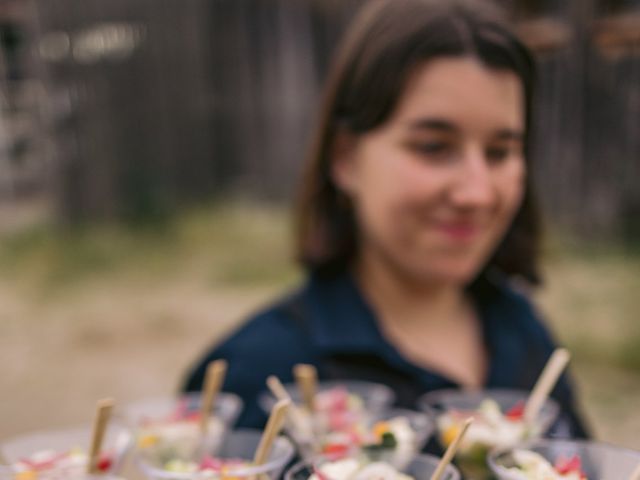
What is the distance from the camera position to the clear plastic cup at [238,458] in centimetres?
135

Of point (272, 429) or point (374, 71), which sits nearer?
point (272, 429)

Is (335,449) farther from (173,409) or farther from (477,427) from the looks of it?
(173,409)

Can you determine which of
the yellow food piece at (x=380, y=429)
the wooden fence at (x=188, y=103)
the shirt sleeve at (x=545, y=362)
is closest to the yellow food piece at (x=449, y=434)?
the yellow food piece at (x=380, y=429)

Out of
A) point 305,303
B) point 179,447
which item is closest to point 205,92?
point 305,303

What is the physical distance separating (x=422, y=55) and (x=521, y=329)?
860 millimetres

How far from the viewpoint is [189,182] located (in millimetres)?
8453

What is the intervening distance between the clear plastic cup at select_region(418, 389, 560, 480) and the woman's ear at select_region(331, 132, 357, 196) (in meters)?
0.57

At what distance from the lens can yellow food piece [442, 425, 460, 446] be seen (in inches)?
65.7

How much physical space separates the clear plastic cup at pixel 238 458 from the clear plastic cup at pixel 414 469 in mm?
52

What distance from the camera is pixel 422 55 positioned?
6.04ft

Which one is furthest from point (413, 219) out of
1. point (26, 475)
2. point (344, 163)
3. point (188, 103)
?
point (188, 103)

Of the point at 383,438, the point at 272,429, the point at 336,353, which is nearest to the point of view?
the point at 272,429

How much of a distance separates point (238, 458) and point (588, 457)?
0.62 metres

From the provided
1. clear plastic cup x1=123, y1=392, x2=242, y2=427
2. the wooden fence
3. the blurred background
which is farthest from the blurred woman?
the wooden fence
